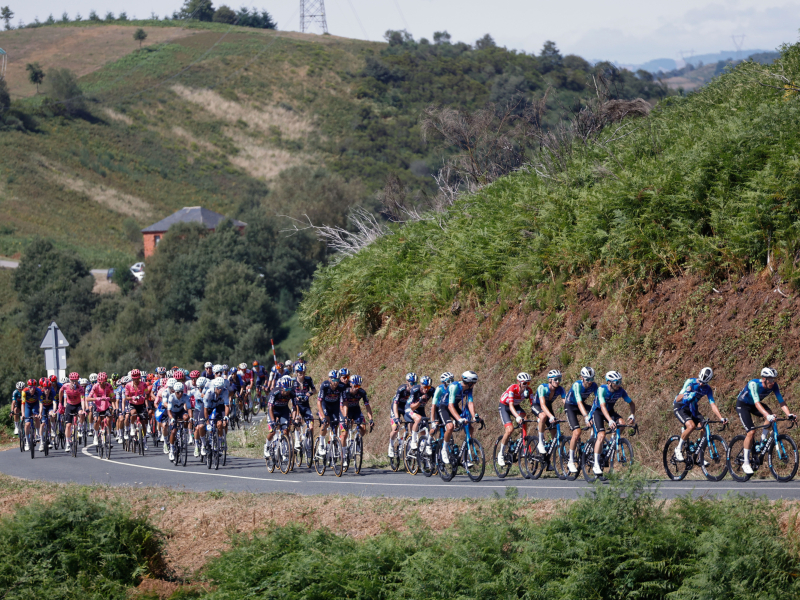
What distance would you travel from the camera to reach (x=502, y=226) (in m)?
23.2

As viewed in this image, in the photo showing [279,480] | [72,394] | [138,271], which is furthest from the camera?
[138,271]

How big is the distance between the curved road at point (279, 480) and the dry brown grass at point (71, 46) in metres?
121

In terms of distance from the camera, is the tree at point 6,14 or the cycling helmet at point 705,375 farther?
the tree at point 6,14

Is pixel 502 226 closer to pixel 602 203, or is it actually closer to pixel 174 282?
pixel 602 203

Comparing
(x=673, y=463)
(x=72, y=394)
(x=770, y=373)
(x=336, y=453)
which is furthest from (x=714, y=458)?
(x=72, y=394)

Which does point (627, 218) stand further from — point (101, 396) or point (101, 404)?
point (101, 396)

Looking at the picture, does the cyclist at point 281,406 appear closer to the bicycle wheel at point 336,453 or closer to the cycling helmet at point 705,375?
the bicycle wheel at point 336,453

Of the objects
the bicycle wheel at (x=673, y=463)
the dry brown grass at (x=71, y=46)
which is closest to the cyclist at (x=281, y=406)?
the bicycle wheel at (x=673, y=463)

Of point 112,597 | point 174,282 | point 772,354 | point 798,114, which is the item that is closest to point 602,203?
point 798,114

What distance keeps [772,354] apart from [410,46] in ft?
444

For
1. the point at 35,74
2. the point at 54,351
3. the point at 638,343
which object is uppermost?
the point at 35,74

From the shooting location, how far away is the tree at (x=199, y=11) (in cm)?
18050

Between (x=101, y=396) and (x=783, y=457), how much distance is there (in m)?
17.2

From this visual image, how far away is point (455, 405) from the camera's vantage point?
16.2m
